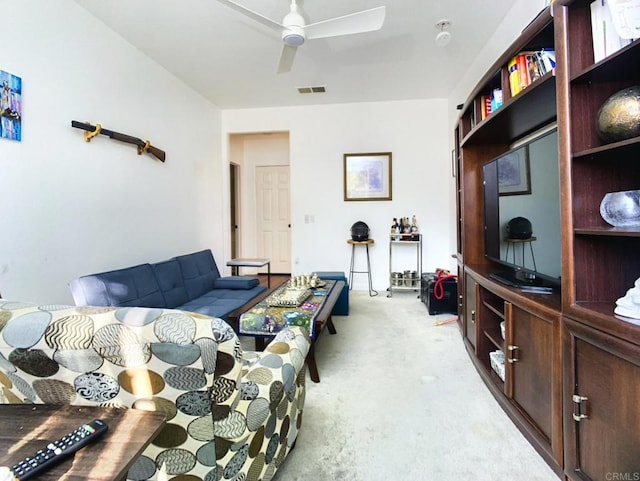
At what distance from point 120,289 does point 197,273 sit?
1020mm

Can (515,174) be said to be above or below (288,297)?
above

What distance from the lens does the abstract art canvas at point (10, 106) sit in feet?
6.32

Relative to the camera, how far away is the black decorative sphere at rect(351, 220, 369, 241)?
4.61 m

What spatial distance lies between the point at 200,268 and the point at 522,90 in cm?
313

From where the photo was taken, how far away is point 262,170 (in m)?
6.13

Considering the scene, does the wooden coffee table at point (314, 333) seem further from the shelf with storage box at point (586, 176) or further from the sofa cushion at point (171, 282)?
the shelf with storage box at point (586, 176)

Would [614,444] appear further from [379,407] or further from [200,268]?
[200,268]

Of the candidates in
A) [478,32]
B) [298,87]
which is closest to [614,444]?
[478,32]

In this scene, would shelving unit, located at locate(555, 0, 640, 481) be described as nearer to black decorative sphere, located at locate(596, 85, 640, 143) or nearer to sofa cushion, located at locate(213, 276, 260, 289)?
black decorative sphere, located at locate(596, 85, 640, 143)

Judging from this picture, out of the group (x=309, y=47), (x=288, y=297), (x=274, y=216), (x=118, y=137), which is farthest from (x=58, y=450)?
(x=274, y=216)

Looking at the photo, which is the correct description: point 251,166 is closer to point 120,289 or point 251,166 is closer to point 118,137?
point 118,137

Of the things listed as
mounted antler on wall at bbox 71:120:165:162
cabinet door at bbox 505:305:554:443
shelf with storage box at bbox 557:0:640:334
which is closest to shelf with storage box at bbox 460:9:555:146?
shelf with storage box at bbox 557:0:640:334

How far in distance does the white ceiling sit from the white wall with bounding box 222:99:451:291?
323 millimetres

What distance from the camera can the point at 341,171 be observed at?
4840 mm
